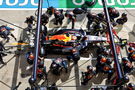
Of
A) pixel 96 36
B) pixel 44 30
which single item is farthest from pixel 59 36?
pixel 96 36

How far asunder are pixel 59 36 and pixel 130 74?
5877mm

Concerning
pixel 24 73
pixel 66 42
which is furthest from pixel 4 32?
pixel 66 42

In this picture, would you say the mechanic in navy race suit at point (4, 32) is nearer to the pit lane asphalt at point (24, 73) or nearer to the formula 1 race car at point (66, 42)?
the pit lane asphalt at point (24, 73)

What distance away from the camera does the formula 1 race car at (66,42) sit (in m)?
16.2

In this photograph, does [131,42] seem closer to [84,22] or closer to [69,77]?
[84,22]

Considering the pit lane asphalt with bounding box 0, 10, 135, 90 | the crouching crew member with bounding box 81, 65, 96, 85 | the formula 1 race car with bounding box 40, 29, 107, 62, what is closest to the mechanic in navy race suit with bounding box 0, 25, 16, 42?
the pit lane asphalt with bounding box 0, 10, 135, 90

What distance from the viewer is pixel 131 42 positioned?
1809 centimetres

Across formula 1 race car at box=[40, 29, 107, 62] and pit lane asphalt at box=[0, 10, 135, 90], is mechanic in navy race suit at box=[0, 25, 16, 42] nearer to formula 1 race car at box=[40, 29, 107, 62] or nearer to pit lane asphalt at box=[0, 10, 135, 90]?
pit lane asphalt at box=[0, 10, 135, 90]

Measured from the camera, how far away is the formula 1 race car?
53.2 ft

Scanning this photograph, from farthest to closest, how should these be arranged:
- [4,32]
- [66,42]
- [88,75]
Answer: [4,32] < [66,42] < [88,75]

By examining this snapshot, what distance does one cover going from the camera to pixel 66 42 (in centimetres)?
1619

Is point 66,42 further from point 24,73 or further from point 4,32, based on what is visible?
point 4,32

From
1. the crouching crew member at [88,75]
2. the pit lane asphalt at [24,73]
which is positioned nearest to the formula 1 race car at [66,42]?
the pit lane asphalt at [24,73]

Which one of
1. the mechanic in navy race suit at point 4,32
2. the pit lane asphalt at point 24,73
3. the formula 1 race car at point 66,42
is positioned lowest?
the pit lane asphalt at point 24,73
